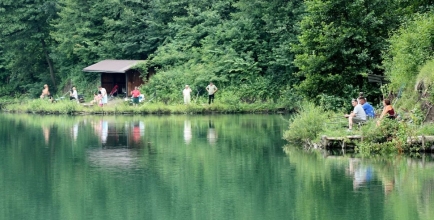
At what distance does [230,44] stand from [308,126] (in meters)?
24.5

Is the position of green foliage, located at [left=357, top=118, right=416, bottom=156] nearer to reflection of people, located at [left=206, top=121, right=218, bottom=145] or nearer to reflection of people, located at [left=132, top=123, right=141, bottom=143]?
reflection of people, located at [left=206, top=121, right=218, bottom=145]

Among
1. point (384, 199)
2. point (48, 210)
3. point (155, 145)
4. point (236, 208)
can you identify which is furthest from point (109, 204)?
point (155, 145)

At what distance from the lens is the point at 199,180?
2123 cm

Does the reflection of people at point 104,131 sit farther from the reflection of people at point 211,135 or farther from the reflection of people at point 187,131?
the reflection of people at point 211,135

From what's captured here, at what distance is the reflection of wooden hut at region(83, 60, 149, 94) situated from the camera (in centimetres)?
5331

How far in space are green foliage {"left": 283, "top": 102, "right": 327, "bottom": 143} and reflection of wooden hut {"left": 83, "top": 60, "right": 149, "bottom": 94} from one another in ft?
83.0

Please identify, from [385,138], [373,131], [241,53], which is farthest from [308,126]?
[241,53]

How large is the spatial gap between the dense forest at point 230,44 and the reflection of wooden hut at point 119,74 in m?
0.97

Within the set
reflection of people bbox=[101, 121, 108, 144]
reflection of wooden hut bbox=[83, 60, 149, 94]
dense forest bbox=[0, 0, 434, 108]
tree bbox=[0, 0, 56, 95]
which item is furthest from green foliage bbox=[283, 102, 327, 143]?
tree bbox=[0, 0, 56, 95]

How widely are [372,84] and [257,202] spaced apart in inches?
649

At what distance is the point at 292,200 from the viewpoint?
1806cm

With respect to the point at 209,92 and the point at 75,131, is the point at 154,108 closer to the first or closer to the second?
the point at 209,92

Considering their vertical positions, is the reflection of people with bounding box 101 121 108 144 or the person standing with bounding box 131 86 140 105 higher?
the person standing with bounding box 131 86 140 105

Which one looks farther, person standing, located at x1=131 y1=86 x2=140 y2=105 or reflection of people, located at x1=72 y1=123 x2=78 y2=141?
person standing, located at x1=131 y1=86 x2=140 y2=105
